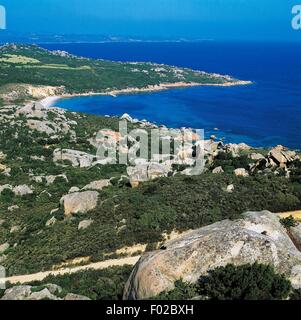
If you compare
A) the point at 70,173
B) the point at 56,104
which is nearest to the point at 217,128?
the point at 56,104

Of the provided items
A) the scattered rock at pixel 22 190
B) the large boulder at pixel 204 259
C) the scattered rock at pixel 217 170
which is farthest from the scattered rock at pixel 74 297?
the scattered rock at pixel 22 190

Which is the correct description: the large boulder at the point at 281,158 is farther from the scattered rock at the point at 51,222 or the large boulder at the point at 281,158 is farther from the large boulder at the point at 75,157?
the large boulder at the point at 75,157

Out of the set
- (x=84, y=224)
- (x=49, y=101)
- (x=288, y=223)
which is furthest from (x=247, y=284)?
(x=49, y=101)

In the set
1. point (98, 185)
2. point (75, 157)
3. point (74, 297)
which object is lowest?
point (75, 157)

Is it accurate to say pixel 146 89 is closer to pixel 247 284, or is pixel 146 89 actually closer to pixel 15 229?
pixel 15 229

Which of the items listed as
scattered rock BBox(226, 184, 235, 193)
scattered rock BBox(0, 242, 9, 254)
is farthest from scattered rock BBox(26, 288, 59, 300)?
scattered rock BBox(226, 184, 235, 193)

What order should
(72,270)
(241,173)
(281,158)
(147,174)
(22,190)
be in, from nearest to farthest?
1. (72,270)
2. (241,173)
3. (281,158)
4. (147,174)
5. (22,190)
